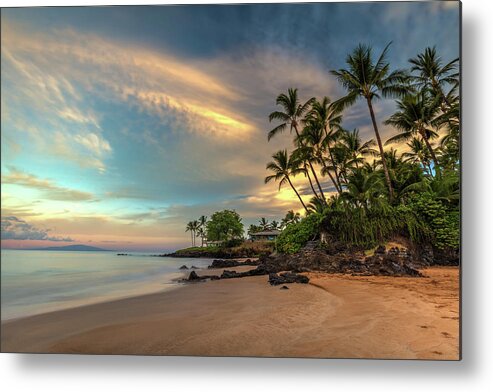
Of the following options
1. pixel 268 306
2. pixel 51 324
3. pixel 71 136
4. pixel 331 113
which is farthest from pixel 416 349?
pixel 71 136

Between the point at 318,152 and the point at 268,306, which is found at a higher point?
the point at 318,152

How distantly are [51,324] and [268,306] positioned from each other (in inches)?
71.6

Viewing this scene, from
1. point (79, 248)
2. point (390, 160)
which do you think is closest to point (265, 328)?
point (79, 248)

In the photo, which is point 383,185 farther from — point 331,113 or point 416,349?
point 416,349

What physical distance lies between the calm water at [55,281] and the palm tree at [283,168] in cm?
193

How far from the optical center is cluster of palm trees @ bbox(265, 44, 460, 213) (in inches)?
86.4

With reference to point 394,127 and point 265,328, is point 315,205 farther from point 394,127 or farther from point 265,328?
point 265,328

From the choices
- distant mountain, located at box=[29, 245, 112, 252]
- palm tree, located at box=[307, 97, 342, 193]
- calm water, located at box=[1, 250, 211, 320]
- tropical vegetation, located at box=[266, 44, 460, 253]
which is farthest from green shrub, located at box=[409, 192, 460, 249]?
distant mountain, located at box=[29, 245, 112, 252]

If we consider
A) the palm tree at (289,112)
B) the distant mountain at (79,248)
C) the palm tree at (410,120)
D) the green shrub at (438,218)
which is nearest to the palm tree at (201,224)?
the distant mountain at (79,248)

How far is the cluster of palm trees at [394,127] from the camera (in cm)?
220

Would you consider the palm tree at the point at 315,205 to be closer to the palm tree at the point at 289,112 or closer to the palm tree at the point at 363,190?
the palm tree at the point at 289,112

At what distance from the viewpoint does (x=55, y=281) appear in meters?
2.22

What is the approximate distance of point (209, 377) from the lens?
1.82 meters

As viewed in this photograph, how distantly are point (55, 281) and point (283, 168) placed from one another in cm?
268
